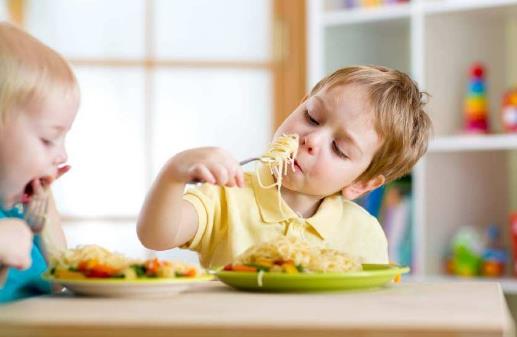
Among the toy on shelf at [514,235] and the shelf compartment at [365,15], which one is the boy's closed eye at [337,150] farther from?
the shelf compartment at [365,15]

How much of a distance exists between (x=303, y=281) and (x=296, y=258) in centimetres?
8

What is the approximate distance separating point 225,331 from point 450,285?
509mm

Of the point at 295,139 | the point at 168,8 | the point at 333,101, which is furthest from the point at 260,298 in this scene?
the point at 168,8

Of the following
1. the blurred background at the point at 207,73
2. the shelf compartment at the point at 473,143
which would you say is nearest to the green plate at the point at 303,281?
the shelf compartment at the point at 473,143

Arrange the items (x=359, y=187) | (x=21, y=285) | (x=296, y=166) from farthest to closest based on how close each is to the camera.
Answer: (x=359, y=187) → (x=296, y=166) → (x=21, y=285)

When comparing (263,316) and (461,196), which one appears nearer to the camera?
(263,316)

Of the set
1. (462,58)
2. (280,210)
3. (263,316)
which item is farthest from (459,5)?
(263,316)

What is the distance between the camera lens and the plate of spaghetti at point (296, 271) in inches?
44.2

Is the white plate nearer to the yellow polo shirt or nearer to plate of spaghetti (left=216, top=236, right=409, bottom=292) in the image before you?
plate of spaghetti (left=216, top=236, right=409, bottom=292)

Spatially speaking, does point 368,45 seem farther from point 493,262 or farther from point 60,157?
point 60,157

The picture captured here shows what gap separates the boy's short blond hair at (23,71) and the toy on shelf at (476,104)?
7.95ft

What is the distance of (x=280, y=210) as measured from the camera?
168 centimetres

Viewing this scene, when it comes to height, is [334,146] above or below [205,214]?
above

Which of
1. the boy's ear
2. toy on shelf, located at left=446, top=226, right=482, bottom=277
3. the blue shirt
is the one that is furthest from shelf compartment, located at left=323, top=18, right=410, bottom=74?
the blue shirt
